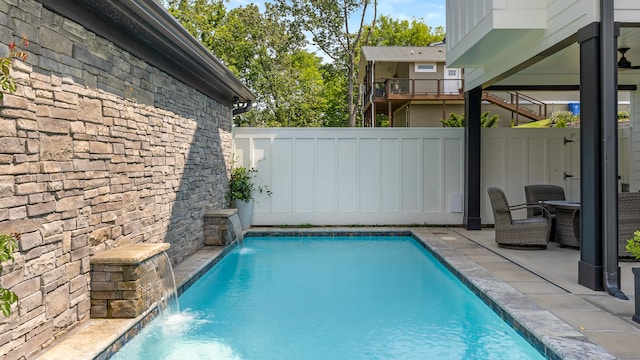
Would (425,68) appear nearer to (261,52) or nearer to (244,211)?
(261,52)

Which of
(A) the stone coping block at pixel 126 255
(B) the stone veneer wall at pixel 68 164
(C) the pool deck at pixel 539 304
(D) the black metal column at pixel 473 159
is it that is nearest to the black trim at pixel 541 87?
(D) the black metal column at pixel 473 159

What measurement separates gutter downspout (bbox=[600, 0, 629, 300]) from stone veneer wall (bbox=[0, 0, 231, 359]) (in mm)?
4466

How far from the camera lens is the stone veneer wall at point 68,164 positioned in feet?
10.1

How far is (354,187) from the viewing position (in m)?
10.3

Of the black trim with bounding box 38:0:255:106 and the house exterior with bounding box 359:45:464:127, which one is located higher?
the house exterior with bounding box 359:45:464:127

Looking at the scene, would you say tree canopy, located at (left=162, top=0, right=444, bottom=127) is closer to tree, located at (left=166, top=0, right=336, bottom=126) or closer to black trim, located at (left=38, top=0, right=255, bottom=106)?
tree, located at (left=166, top=0, right=336, bottom=126)

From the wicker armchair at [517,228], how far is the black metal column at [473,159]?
7.11ft

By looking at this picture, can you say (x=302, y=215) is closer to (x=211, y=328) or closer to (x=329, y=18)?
(x=211, y=328)

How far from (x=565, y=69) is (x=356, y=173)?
4183 millimetres

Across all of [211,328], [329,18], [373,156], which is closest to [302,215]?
[373,156]

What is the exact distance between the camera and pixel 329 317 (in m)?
4.69

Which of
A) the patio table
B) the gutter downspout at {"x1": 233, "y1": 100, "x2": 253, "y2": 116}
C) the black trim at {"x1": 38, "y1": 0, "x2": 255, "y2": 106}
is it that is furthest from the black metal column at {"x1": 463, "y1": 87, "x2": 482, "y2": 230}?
the black trim at {"x1": 38, "y1": 0, "x2": 255, "y2": 106}

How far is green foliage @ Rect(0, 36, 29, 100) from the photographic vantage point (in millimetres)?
2752

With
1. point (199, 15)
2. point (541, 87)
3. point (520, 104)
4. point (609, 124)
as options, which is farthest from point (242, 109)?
point (520, 104)
